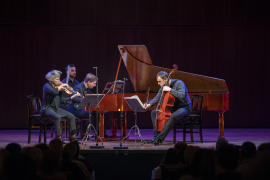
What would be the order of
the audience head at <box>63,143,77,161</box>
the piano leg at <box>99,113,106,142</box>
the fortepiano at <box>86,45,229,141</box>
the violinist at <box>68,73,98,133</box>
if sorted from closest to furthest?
the audience head at <box>63,143,77,161</box>, the fortepiano at <box>86,45,229,141</box>, the piano leg at <box>99,113,106,142</box>, the violinist at <box>68,73,98,133</box>

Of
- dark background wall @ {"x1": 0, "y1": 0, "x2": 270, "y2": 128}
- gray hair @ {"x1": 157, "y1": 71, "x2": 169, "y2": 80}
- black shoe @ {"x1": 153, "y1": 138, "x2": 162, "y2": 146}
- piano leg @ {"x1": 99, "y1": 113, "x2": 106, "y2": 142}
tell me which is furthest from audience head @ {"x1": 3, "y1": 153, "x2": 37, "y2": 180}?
dark background wall @ {"x1": 0, "y1": 0, "x2": 270, "y2": 128}

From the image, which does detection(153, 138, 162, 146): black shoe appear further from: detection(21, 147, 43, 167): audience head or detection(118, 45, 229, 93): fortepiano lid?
detection(21, 147, 43, 167): audience head

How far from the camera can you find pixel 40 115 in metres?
5.88

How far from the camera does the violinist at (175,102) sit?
5727mm

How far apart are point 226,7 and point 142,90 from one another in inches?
156

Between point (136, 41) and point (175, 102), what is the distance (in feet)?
11.6

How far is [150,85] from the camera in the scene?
6.63 metres

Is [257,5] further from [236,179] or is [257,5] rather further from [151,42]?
[236,179]

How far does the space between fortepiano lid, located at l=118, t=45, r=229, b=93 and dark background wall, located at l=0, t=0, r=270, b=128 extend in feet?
8.70

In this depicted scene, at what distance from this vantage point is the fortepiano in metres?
6.09

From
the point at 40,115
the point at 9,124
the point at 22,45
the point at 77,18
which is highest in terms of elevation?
the point at 77,18

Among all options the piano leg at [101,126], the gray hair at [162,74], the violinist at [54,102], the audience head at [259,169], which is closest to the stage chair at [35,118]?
the violinist at [54,102]

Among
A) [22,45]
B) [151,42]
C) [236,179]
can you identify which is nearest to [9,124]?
[22,45]

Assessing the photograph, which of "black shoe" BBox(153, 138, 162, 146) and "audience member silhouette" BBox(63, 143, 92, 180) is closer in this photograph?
"audience member silhouette" BBox(63, 143, 92, 180)
